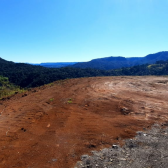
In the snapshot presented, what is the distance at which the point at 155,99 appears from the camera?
384 inches

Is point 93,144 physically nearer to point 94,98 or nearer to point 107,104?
point 107,104

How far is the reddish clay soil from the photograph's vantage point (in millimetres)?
4590

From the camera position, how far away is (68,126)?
6.43 metres

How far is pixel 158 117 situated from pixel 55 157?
518 centimetres

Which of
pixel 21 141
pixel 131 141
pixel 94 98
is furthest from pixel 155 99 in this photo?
pixel 21 141

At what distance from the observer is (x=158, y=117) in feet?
23.3

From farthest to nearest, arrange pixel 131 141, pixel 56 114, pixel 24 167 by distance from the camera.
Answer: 1. pixel 56 114
2. pixel 131 141
3. pixel 24 167

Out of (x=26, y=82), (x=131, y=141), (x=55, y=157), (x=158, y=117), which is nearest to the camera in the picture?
(x=55, y=157)

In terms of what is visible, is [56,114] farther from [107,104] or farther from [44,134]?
[107,104]

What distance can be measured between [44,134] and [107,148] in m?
2.56

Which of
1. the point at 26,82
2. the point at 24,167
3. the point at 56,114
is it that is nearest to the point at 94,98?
the point at 56,114

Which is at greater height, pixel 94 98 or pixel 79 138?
pixel 94 98

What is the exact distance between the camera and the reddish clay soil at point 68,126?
459 cm

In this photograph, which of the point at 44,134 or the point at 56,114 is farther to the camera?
the point at 56,114
